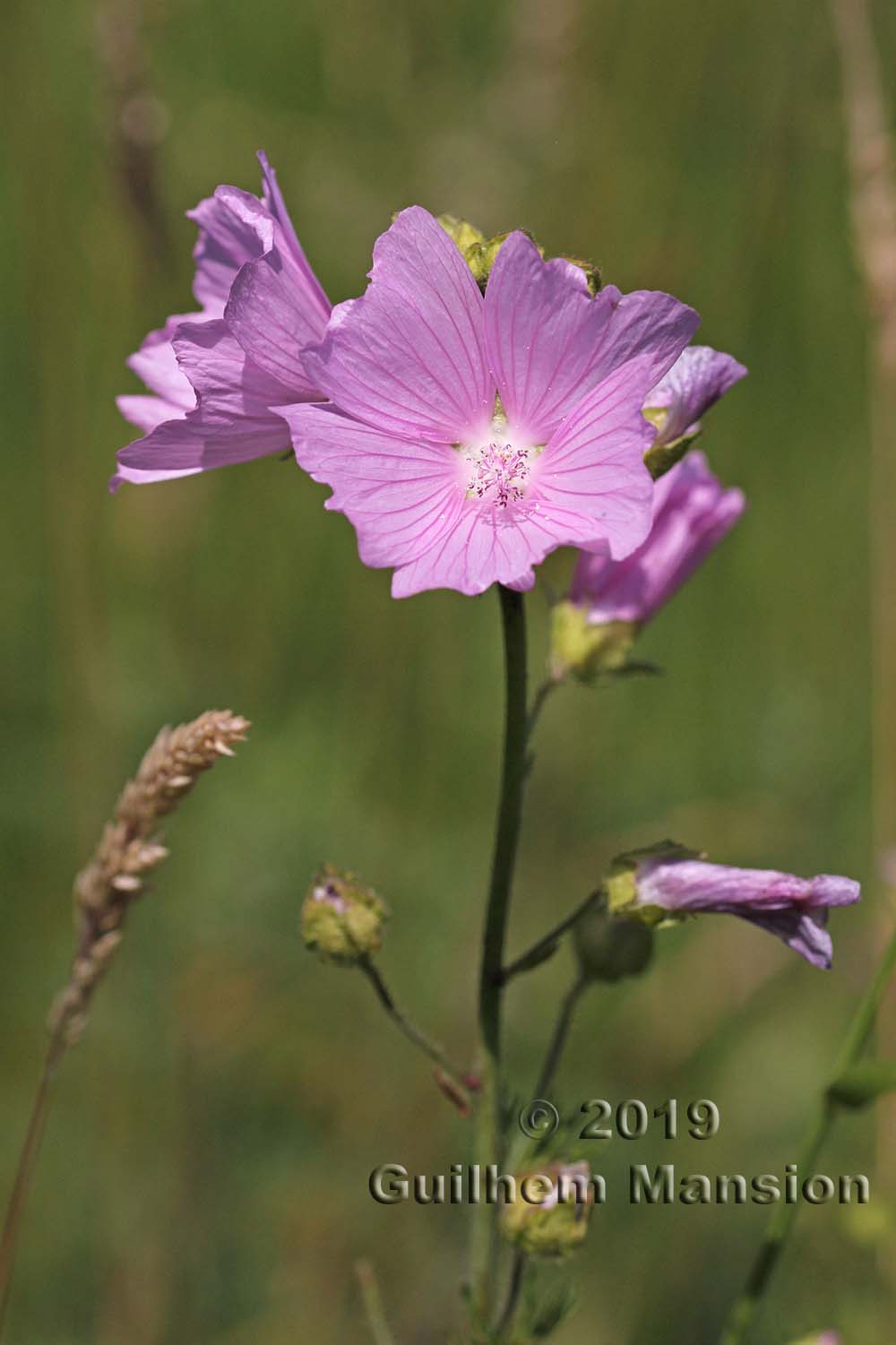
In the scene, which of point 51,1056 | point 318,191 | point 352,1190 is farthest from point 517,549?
Answer: point 318,191

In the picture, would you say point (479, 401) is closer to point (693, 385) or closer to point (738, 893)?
point (693, 385)

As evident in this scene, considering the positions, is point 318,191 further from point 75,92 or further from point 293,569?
point 75,92

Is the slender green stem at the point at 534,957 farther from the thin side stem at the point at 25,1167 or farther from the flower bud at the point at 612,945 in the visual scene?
the thin side stem at the point at 25,1167

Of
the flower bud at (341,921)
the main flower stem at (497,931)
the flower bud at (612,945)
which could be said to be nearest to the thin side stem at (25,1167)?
the flower bud at (341,921)

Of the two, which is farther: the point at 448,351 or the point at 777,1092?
the point at 777,1092

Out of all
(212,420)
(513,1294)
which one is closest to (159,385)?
(212,420)

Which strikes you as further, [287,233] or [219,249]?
[219,249]

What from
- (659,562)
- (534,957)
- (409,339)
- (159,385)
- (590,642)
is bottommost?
(534,957)

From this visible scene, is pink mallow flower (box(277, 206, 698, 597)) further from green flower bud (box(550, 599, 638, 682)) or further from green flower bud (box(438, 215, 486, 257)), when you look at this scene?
green flower bud (box(550, 599, 638, 682))
